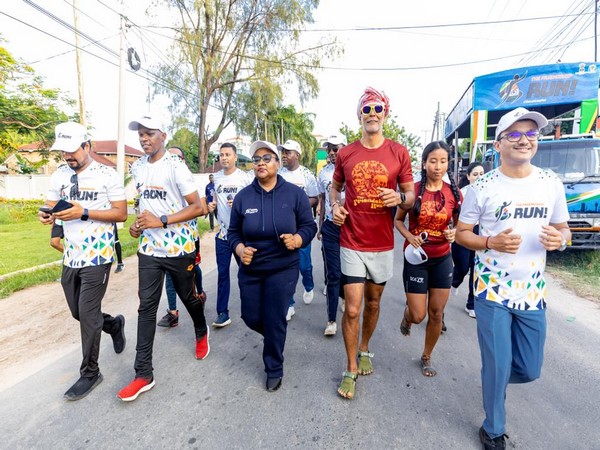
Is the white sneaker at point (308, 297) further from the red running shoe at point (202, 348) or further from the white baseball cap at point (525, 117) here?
the white baseball cap at point (525, 117)

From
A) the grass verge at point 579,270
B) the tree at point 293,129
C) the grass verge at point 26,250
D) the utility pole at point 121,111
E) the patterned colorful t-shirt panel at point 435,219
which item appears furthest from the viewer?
the tree at point 293,129

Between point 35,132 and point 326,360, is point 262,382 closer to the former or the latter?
point 326,360

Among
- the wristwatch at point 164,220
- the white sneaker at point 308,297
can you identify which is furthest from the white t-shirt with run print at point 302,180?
the wristwatch at point 164,220

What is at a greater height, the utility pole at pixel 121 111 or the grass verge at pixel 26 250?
the utility pole at pixel 121 111

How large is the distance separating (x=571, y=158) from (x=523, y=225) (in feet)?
20.8

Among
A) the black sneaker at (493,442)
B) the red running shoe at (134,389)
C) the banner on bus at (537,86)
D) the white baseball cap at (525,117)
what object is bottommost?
the red running shoe at (134,389)

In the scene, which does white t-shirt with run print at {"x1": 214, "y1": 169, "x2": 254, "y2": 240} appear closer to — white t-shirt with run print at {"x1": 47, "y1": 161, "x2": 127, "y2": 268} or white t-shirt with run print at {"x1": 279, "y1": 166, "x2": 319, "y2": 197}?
white t-shirt with run print at {"x1": 279, "y1": 166, "x2": 319, "y2": 197}

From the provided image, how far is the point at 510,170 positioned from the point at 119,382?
132 inches

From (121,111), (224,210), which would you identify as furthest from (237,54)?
(224,210)

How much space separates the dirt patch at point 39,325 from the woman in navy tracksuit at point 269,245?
2.21m

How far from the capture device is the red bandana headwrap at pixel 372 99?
107 inches

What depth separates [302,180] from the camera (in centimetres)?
506

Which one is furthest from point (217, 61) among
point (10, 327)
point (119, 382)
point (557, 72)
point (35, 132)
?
point (119, 382)

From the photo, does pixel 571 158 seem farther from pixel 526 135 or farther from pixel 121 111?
pixel 121 111
